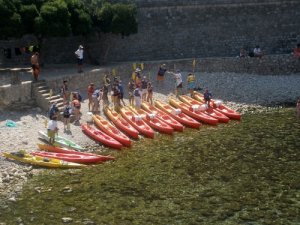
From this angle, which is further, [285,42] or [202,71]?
[285,42]

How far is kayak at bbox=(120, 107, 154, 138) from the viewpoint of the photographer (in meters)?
24.2

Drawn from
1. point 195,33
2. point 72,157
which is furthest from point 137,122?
point 195,33

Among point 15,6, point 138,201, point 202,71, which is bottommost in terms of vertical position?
point 138,201

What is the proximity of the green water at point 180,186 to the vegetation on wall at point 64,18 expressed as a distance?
950cm

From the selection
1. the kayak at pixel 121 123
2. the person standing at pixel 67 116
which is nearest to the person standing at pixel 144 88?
the kayak at pixel 121 123

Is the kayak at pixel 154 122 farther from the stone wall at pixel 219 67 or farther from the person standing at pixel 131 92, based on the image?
the stone wall at pixel 219 67

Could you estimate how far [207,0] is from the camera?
35.4 metres

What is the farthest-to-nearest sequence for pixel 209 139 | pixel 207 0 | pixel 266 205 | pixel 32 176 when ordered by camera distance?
pixel 207 0
pixel 209 139
pixel 32 176
pixel 266 205

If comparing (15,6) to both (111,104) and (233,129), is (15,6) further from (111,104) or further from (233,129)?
(233,129)

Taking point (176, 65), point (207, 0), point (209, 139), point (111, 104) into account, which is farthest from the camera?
point (207, 0)

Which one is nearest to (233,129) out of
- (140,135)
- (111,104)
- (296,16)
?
(140,135)

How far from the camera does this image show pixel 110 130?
2395 centimetres

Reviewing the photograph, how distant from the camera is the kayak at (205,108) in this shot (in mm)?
26469

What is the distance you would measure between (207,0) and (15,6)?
11.9 m
